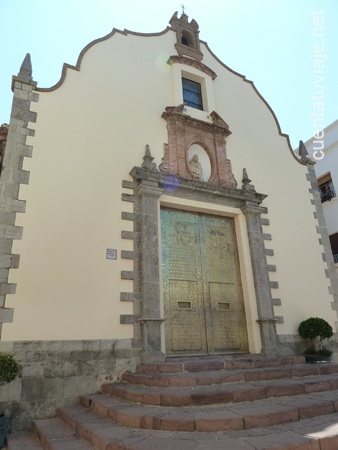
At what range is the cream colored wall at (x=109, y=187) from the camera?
5156mm

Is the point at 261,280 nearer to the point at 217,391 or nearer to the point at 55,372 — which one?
the point at 217,391

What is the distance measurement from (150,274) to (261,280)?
8.87 feet

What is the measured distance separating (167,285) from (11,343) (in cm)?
287

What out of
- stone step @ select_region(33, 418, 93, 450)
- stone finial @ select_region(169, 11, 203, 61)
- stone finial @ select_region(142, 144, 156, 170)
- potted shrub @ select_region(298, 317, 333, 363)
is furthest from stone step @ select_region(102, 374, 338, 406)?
stone finial @ select_region(169, 11, 203, 61)

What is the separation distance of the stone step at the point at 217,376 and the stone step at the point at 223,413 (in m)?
0.58

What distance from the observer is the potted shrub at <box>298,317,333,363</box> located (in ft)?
21.8

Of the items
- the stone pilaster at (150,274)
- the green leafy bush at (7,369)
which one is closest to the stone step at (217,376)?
the stone pilaster at (150,274)

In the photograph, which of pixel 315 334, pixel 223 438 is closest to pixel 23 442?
pixel 223 438

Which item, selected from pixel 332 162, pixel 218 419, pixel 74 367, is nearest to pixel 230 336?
pixel 74 367

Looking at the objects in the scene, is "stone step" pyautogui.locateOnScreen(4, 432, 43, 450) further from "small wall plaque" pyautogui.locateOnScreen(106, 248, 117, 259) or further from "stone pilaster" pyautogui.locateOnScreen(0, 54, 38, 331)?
"small wall plaque" pyautogui.locateOnScreen(106, 248, 117, 259)

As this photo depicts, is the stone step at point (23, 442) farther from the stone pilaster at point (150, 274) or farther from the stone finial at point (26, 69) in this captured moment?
the stone finial at point (26, 69)

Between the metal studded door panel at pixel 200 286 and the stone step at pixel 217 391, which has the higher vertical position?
the metal studded door panel at pixel 200 286

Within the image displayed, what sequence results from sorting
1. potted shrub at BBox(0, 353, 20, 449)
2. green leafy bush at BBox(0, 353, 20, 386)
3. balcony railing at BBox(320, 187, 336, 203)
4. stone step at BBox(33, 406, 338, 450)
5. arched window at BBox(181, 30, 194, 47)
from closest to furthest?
stone step at BBox(33, 406, 338, 450) → potted shrub at BBox(0, 353, 20, 449) → green leafy bush at BBox(0, 353, 20, 386) → arched window at BBox(181, 30, 194, 47) → balcony railing at BBox(320, 187, 336, 203)

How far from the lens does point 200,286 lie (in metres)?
6.62
